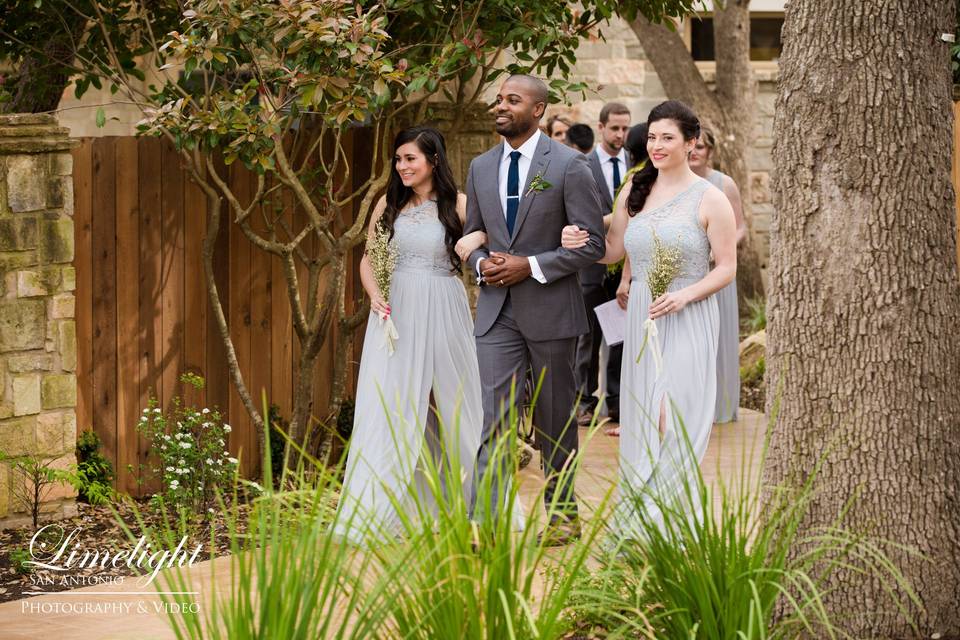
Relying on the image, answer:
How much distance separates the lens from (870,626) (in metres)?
4.81

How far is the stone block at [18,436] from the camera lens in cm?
712

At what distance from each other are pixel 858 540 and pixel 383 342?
3.10 meters

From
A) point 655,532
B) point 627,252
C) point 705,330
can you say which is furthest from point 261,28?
point 655,532

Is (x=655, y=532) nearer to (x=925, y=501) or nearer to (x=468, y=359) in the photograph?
(x=925, y=501)

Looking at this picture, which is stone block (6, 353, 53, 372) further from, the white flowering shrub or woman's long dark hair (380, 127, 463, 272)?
woman's long dark hair (380, 127, 463, 272)

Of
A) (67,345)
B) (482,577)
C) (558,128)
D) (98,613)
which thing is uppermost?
(558,128)

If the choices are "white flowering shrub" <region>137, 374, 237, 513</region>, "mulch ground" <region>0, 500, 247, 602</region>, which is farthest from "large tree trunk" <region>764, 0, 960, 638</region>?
"white flowering shrub" <region>137, 374, 237, 513</region>

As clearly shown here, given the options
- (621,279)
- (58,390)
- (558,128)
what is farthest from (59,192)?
(558,128)

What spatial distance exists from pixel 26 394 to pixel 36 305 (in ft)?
1.45

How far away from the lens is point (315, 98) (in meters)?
7.02

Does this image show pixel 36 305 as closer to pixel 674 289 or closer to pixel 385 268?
Result: pixel 385 268

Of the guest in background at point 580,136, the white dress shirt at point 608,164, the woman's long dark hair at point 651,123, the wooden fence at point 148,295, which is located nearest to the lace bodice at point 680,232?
the woman's long dark hair at point 651,123

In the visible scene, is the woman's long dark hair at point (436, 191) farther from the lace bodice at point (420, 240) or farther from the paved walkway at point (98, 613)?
the paved walkway at point (98, 613)

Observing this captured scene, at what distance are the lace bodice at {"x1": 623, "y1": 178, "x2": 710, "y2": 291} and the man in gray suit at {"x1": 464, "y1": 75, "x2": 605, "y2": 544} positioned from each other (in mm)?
201
